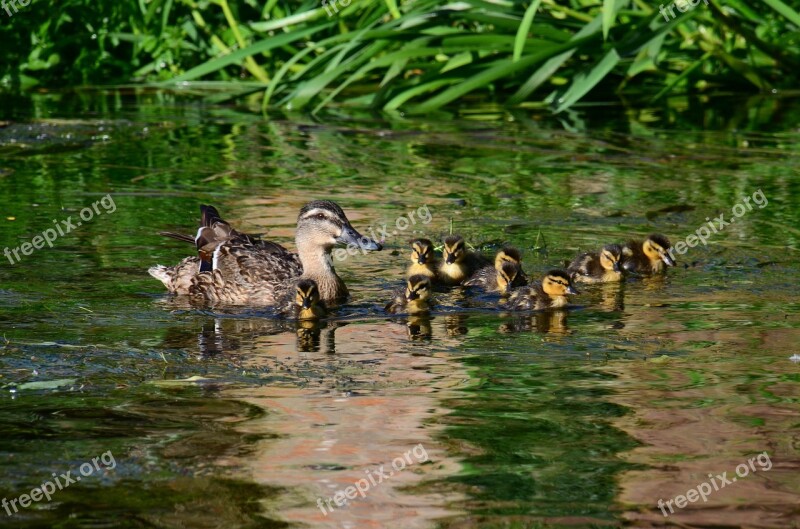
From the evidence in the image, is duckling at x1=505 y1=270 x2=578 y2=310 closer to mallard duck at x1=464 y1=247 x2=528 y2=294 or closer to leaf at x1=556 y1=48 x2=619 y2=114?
mallard duck at x1=464 y1=247 x2=528 y2=294

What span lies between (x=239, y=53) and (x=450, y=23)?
6.36ft

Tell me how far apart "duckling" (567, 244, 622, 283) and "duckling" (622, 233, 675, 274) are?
8 cm

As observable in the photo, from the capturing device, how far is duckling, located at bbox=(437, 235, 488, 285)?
786 cm

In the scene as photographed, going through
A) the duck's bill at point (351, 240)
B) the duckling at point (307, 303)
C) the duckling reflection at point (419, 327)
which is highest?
the duck's bill at point (351, 240)

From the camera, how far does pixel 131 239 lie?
8.64 m

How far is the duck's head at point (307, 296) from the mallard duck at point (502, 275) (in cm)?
103

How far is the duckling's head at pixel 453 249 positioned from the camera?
25.7ft

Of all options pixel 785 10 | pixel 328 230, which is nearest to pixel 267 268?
pixel 328 230

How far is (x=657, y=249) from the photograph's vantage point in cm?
790

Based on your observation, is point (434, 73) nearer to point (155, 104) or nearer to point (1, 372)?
point (155, 104)

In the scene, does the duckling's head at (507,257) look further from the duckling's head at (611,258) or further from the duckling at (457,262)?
the duckling's head at (611,258)

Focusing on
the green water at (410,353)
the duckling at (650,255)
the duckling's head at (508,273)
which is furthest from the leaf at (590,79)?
the duckling's head at (508,273)

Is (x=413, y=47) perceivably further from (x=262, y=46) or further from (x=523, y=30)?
A: (x=262, y=46)

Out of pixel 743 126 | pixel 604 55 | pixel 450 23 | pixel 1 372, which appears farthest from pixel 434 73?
pixel 1 372
